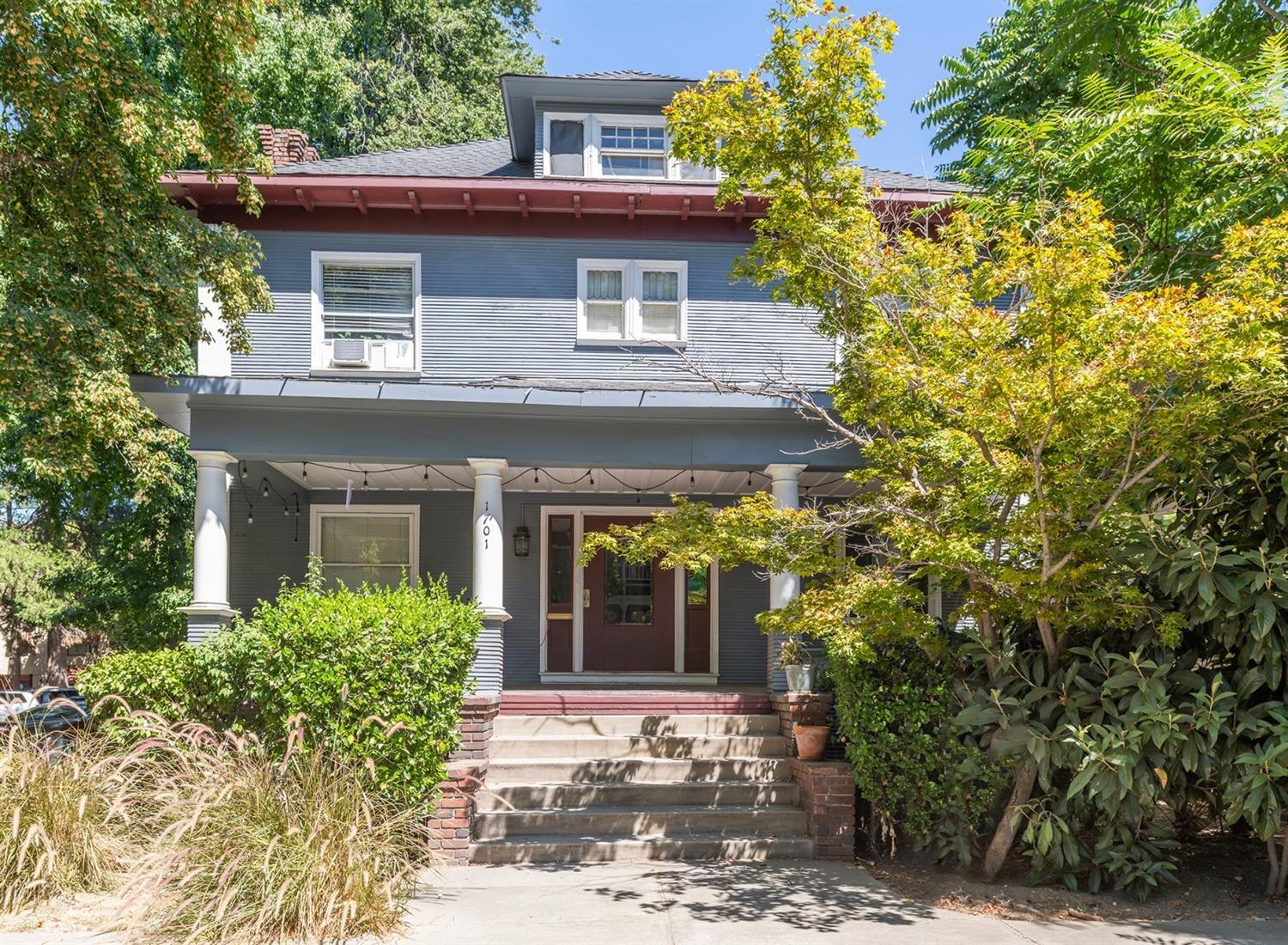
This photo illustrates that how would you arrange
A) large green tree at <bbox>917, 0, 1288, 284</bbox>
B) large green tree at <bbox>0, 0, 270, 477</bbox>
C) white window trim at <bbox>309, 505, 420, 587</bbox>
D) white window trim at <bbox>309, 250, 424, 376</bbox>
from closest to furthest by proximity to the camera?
large green tree at <bbox>917, 0, 1288, 284</bbox>
large green tree at <bbox>0, 0, 270, 477</bbox>
white window trim at <bbox>309, 250, 424, 376</bbox>
white window trim at <bbox>309, 505, 420, 587</bbox>

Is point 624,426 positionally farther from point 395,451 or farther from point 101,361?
point 101,361

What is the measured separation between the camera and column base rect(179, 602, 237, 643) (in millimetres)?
9406

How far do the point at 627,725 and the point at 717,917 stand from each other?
10.7ft

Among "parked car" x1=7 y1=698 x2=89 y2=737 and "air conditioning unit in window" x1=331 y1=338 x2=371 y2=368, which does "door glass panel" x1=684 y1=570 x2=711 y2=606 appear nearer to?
"air conditioning unit in window" x1=331 y1=338 x2=371 y2=368

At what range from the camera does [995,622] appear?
743 centimetres

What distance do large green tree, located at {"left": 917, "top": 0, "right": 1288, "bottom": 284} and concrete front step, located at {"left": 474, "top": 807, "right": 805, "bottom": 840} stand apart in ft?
17.3

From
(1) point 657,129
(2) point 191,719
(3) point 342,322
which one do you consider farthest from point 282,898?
(1) point 657,129

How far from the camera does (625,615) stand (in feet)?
43.1

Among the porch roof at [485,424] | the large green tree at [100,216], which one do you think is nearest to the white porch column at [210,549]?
the porch roof at [485,424]

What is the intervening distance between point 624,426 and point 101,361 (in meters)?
4.83

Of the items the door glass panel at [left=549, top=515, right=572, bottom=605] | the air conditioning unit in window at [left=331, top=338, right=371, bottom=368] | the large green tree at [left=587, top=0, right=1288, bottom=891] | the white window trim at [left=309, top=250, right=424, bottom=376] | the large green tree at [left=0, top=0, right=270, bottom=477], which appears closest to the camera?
the large green tree at [left=587, top=0, right=1288, bottom=891]

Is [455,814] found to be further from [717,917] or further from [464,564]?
[464,564]

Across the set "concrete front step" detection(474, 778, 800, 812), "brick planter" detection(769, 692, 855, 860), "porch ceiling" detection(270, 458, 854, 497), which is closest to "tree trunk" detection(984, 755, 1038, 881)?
"brick planter" detection(769, 692, 855, 860)

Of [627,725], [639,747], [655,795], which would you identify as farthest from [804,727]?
[627,725]
